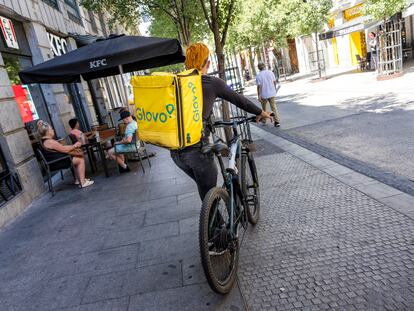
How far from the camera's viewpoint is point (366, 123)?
8102 mm

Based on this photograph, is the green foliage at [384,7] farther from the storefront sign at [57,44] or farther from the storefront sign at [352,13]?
the storefront sign at [57,44]

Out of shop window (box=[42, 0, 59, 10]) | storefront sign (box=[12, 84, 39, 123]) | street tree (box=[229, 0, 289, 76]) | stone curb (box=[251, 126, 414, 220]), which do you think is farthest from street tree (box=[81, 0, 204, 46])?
street tree (box=[229, 0, 289, 76])

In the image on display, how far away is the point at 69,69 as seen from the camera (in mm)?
6238

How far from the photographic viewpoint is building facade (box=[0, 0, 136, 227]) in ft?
19.6

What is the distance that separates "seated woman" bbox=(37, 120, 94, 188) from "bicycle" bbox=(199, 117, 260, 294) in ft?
14.0

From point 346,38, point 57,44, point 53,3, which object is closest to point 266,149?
point 57,44

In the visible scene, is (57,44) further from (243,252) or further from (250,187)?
(243,252)

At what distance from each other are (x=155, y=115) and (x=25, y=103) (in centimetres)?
616

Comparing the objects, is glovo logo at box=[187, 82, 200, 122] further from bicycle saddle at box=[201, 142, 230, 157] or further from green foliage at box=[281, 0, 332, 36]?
green foliage at box=[281, 0, 332, 36]

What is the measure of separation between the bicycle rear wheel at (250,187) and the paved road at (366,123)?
7.39 ft

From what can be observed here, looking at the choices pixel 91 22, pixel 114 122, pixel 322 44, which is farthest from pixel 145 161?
pixel 322 44

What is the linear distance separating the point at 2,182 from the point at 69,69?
2232 millimetres

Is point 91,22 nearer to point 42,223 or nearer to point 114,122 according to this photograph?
point 114,122

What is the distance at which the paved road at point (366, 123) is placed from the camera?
5.74 meters
